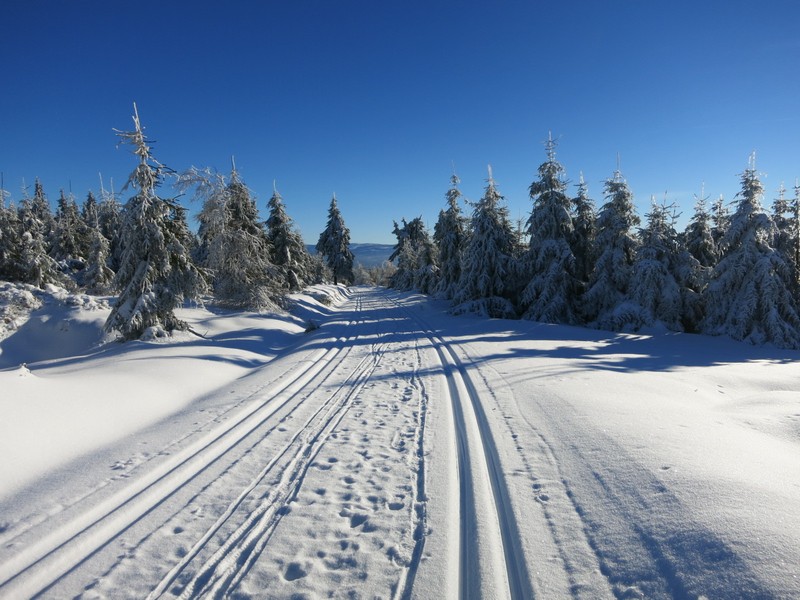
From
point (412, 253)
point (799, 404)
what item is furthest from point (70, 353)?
point (412, 253)

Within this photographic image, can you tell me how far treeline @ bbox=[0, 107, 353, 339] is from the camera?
12.4 metres

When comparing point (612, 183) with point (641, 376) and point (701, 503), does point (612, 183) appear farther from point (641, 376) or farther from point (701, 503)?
point (701, 503)

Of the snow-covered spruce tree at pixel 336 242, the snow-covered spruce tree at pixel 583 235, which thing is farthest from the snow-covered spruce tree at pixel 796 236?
the snow-covered spruce tree at pixel 336 242

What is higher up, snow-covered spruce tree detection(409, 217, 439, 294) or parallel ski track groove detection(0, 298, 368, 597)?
snow-covered spruce tree detection(409, 217, 439, 294)

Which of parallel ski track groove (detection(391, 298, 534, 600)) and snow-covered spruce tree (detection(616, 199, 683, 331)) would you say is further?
snow-covered spruce tree (detection(616, 199, 683, 331))

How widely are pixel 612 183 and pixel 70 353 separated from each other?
26.7 metres


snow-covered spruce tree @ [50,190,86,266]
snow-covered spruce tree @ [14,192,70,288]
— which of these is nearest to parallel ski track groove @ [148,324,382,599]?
snow-covered spruce tree @ [14,192,70,288]

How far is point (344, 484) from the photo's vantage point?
13.9ft

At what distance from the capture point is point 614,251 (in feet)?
64.2

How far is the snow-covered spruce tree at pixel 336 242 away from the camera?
4400cm

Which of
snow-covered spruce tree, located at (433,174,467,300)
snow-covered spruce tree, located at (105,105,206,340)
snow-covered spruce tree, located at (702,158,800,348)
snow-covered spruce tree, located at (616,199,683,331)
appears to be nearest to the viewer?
snow-covered spruce tree, located at (105,105,206,340)

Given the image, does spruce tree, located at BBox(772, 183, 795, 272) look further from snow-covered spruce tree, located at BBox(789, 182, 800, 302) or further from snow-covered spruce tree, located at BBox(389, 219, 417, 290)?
snow-covered spruce tree, located at BBox(389, 219, 417, 290)

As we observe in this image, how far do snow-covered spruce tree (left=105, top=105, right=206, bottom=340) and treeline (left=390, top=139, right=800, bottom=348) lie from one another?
15.1 metres

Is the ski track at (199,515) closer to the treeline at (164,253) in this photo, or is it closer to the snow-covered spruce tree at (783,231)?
the treeline at (164,253)
